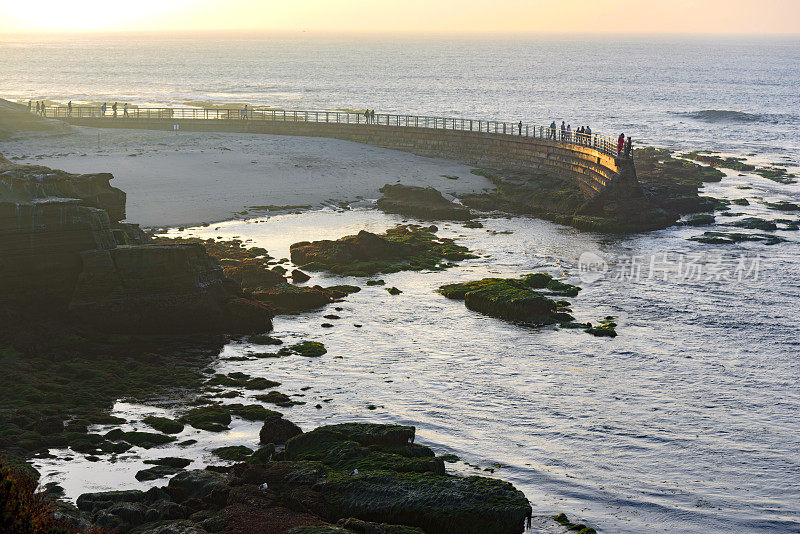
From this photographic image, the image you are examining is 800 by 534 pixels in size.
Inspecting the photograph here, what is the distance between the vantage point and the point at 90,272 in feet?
92.9

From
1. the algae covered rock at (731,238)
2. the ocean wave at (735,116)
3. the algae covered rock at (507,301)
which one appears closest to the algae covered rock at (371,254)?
the algae covered rock at (507,301)

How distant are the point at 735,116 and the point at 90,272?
107 metres

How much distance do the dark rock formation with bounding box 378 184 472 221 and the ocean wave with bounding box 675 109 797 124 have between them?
2945 inches

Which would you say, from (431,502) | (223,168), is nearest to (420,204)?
(223,168)

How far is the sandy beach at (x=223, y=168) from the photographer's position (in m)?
50.7

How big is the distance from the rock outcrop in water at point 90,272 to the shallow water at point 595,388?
2.33 meters

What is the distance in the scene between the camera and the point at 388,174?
2391 inches

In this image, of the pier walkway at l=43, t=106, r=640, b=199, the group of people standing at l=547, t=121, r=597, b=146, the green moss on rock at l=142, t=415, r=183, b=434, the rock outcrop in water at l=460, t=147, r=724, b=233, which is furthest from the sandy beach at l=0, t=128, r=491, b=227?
the green moss on rock at l=142, t=415, r=183, b=434

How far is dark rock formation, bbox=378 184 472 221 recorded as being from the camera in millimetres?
49844

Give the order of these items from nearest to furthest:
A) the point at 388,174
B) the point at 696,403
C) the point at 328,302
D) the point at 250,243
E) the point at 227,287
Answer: the point at 696,403 < the point at 227,287 < the point at 328,302 < the point at 250,243 < the point at 388,174

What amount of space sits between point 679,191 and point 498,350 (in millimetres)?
31707

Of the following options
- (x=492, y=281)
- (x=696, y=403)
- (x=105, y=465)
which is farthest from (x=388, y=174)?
(x=105, y=465)

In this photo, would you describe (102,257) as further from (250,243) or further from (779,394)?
(779,394)

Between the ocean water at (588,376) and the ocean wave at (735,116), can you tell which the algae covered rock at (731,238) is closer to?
the ocean water at (588,376)
